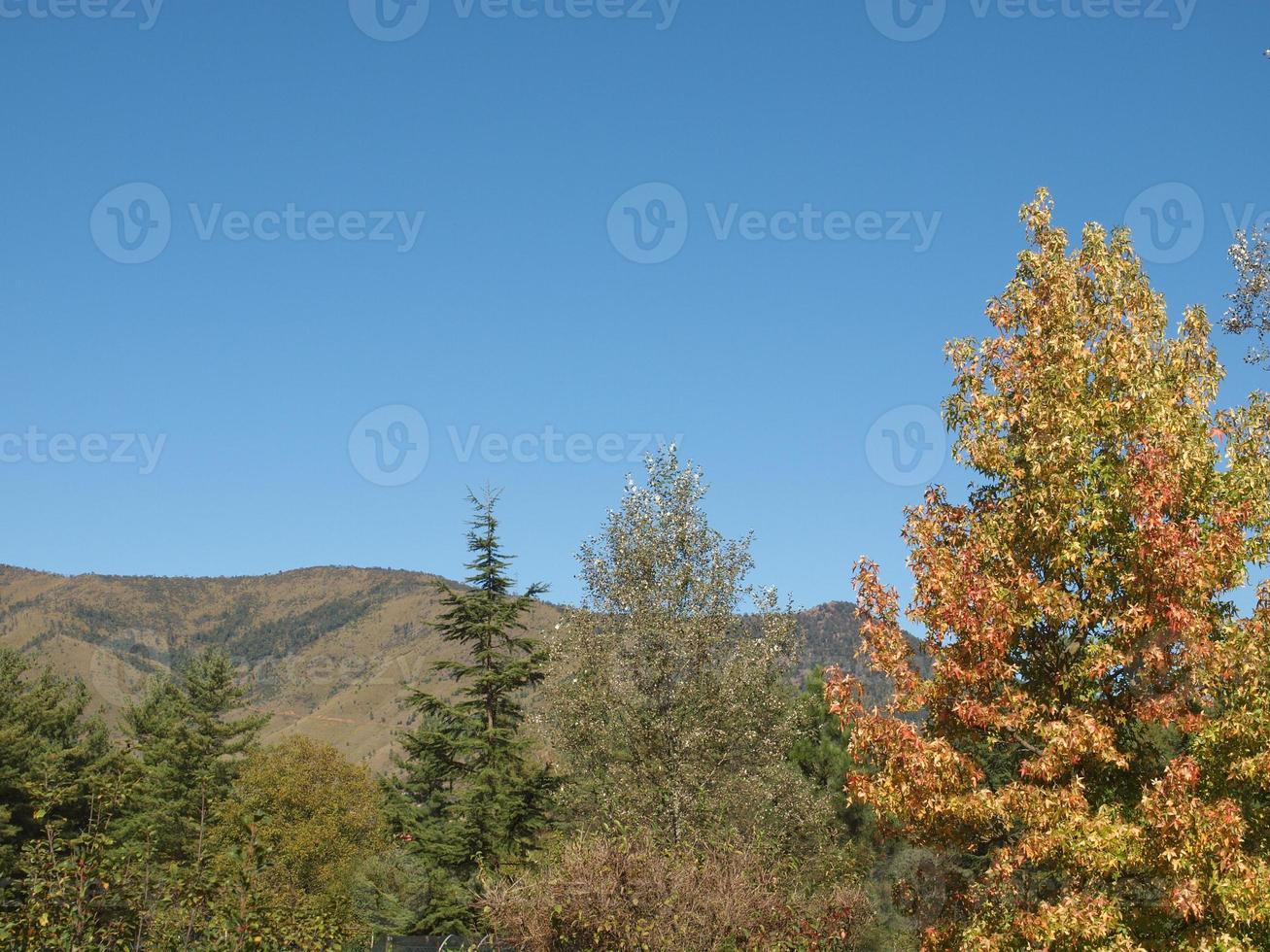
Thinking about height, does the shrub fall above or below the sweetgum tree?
below

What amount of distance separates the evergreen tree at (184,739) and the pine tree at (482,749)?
93.0 ft

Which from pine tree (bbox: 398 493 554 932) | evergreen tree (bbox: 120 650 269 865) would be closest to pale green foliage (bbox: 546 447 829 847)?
pine tree (bbox: 398 493 554 932)

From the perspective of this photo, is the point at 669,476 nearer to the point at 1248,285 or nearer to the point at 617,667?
the point at 617,667

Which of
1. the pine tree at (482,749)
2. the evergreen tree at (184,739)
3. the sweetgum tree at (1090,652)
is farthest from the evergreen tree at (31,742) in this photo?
the sweetgum tree at (1090,652)

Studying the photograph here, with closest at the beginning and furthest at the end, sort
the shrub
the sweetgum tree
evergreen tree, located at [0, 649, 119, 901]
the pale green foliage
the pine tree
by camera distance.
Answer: the sweetgum tree
the shrub
the pale green foliage
the pine tree
evergreen tree, located at [0, 649, 119, 901]

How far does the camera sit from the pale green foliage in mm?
30109

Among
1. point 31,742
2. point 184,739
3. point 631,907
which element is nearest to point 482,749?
point 631,907

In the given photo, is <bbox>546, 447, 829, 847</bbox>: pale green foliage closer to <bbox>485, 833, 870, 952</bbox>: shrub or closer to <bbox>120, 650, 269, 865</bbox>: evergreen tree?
<bbox>485, 833, 870, 952</bbox>: shrub

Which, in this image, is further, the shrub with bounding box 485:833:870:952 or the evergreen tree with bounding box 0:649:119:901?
the evergreen tree with bounding box 0:649:119:901

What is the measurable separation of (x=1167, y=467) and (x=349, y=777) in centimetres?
7527

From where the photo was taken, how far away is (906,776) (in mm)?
14094

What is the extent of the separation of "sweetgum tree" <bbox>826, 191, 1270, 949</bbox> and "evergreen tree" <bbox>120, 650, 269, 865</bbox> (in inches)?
2235

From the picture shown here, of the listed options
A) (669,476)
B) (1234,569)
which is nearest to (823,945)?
(1234,569)

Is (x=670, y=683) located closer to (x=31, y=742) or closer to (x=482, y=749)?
(x=482, y=749)
